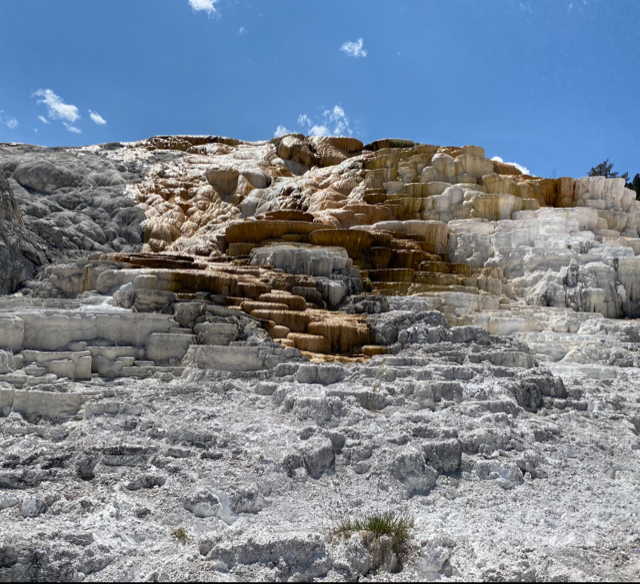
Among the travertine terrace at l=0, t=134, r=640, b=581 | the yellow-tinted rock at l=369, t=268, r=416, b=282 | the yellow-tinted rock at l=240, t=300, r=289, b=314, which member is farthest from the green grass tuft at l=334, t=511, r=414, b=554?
the yellow-tinted rock at l=369, t=268, r=416, b=282

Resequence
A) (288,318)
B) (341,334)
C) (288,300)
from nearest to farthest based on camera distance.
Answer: (341,334), (288,318), (288,300)

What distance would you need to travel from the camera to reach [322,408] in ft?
18.1

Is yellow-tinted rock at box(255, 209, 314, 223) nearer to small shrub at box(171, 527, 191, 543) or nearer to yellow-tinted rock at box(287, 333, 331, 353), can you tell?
yellow-tinted rock at box(287, 333, 331, 353)

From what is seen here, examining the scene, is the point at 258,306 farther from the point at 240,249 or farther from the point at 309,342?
the point at 240,249

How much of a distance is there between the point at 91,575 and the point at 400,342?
5.95 meters

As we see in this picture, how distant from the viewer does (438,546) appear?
3.49 metres

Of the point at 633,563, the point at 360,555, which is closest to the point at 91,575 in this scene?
the point at 360,555

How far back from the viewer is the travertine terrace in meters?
3.50

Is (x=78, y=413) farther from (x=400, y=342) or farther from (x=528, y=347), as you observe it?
(x=528, y=347)

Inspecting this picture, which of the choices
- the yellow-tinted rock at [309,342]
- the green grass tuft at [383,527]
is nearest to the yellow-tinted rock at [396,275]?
the yellow-tinted rock at [309,342]

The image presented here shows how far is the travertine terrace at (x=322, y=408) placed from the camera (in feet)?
11.5

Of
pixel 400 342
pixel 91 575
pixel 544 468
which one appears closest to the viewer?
pixel 91 575

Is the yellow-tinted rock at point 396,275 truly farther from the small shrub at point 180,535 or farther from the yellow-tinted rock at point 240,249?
the small shrub at point 180,535

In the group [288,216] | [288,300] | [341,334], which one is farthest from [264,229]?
[341,334]
